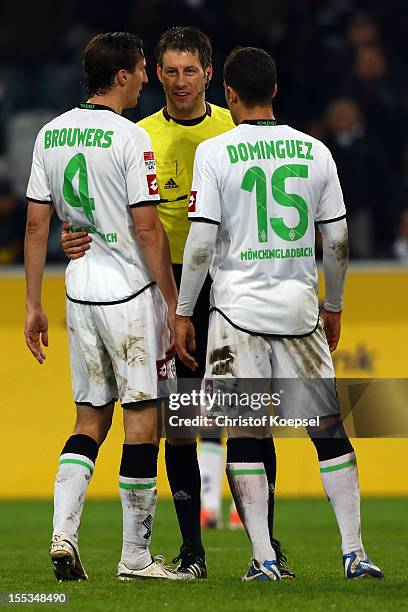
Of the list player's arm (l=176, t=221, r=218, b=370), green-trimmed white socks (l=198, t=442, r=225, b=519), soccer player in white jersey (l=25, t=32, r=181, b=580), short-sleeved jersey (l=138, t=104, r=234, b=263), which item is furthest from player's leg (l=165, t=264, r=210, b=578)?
green-trimmed white socks (l=198, t=442, r=225, b=519)

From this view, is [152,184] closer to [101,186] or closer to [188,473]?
[101,186]

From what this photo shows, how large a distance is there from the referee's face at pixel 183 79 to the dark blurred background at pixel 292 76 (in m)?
5.79

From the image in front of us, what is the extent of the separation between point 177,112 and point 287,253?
1159 mm

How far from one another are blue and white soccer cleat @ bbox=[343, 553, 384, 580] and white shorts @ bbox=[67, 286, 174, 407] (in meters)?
1.05

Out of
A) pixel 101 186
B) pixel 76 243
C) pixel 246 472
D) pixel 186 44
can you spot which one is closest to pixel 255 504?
pixel 246 472

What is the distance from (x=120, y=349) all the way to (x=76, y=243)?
489 mm

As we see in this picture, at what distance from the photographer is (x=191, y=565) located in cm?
664

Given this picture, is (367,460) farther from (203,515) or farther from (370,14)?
(370,14)

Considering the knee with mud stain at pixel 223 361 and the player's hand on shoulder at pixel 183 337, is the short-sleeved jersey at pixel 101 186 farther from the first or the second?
the knee with mud stain at pixel 223 361

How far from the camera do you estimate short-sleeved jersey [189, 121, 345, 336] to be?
19.9 ft

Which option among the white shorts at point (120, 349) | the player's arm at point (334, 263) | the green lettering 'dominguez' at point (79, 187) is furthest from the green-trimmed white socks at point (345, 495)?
the green lettering 'dominguez' at point (79, 187)

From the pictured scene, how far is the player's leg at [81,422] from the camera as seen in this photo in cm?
622

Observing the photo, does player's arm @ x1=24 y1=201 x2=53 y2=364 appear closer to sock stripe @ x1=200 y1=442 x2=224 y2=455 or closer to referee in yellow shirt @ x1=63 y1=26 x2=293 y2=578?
referee in yellow shirt @ x1=63 y1=26 x2=293 y2=578

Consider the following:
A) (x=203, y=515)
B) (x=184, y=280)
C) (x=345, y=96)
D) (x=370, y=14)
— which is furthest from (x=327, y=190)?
(x=370, y=14)
